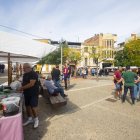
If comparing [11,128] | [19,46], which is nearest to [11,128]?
[11,128]

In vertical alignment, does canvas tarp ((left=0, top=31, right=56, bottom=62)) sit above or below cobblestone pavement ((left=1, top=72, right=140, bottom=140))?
above

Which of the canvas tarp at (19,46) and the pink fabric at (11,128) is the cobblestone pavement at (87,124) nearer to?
the pink fabric at (11,128)

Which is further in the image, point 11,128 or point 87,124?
point 87,124

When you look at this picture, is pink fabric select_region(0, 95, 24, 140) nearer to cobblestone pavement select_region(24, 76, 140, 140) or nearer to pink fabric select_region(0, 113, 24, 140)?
pink fabric select_region(0, 113, 24, 140)

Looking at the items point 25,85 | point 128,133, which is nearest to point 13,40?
point 25,85

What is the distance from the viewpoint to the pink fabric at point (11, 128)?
5.84ft

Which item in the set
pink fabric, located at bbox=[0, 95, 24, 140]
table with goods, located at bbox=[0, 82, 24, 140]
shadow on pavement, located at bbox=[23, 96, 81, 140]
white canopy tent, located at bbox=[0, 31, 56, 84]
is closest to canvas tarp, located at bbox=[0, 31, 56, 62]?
white canopy tent, located at bbox=[0, 31, 56, 84]

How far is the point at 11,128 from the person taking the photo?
1.84 m

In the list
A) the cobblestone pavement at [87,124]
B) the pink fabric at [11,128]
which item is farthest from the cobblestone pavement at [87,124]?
the pink fabric at [11,128]

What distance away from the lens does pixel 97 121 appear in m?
3.40

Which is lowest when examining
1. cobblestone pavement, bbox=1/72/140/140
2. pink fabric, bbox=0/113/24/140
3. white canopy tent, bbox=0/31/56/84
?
cobblestone pavement, bbox=1/72/140/140

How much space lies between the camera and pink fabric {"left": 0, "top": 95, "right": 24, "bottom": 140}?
1781 millimetres

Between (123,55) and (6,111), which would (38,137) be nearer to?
(6,111)

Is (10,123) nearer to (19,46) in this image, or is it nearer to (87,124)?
(19,46)
